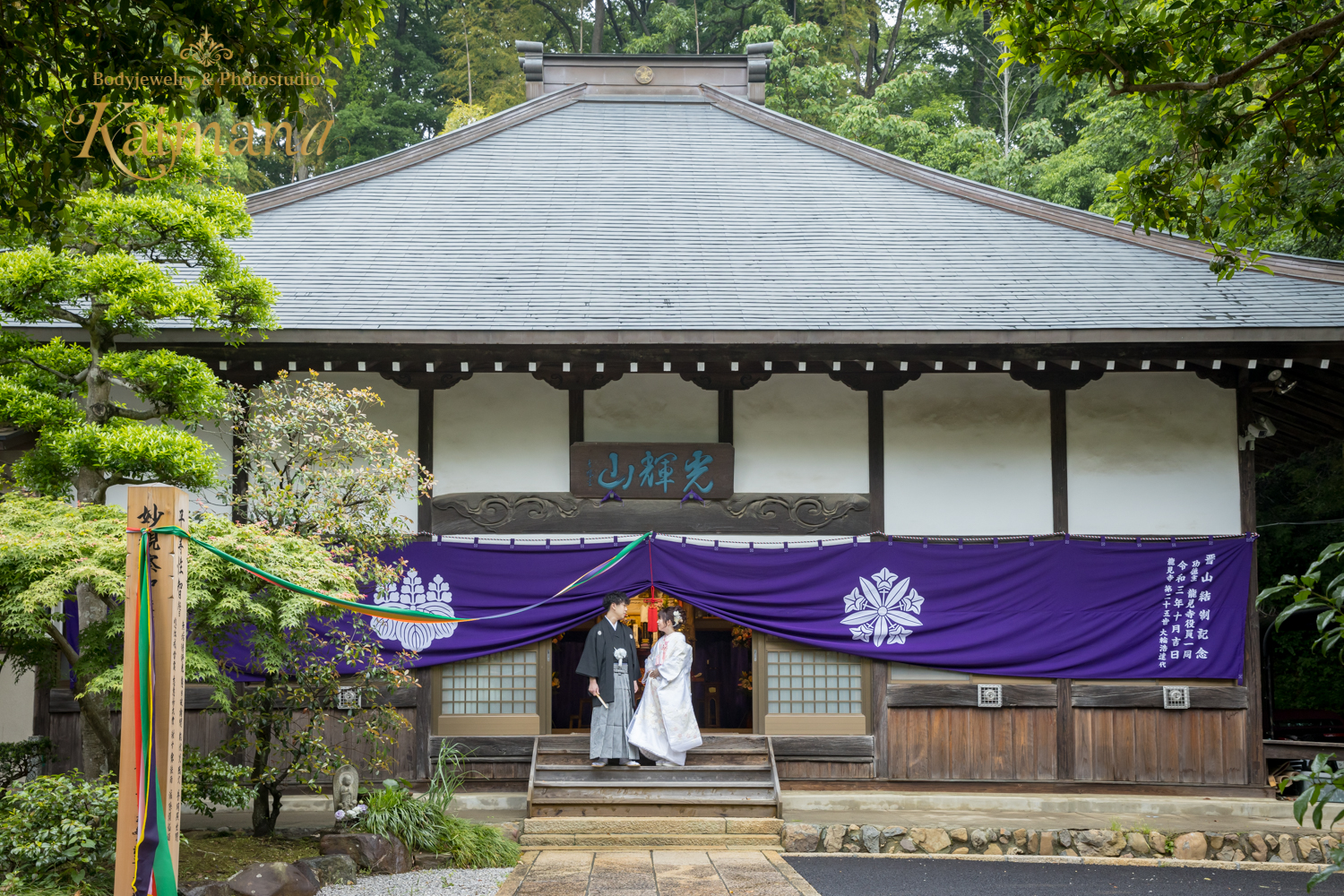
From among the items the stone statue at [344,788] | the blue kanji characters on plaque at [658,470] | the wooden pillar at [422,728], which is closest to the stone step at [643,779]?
the wooden pillar at [422,728]

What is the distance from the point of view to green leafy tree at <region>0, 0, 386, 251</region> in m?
5.36

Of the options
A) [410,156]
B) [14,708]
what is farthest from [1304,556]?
[14,708]

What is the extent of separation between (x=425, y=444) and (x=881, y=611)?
4352 mm

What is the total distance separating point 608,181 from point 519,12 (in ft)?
53.1

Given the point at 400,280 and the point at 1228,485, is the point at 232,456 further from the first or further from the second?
the point at 1228,485

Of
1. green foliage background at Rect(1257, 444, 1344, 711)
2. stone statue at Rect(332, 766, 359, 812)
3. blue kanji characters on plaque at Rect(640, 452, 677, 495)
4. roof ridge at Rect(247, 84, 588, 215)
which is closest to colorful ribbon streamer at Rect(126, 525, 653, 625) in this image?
blue kanji characters on plaque at Rect(640, 452, 677, 495)

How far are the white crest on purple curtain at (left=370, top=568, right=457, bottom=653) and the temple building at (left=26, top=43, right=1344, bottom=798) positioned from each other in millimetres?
318

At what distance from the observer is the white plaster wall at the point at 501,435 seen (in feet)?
30.9

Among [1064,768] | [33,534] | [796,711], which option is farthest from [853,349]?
[33,534]

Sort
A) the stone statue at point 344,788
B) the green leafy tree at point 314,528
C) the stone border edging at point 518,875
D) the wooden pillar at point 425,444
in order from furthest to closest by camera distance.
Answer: the wooden pillar at point 425,444 < the stone statue at point 344,788 < the green leafy tree at point 314,528 < the stone border edging at point 518,875

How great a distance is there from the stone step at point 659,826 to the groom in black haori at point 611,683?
0.65 m

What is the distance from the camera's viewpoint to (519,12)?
85.3 ft

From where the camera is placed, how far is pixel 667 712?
29.0ft

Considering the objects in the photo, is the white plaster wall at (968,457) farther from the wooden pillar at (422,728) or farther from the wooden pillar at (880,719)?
the wooden pillar at (422,728)
